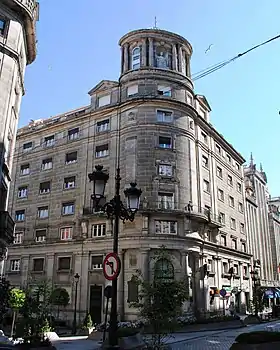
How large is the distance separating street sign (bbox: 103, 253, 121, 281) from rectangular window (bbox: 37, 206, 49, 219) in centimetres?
2485

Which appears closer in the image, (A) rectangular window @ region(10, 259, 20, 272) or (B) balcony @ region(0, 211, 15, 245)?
(B) balcony @ region(0, 211, 15, 245)

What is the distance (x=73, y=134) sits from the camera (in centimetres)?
3356

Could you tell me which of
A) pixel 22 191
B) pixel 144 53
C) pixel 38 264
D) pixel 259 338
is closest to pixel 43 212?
pixel 22 191

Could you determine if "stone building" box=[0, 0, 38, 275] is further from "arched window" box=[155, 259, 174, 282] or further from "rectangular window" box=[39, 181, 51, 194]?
"rectangular window" box=[39, 181, 51, 194]

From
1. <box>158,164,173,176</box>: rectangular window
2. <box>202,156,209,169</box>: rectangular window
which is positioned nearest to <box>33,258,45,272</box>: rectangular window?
<box>158,164,173,176</box>: rectangular window

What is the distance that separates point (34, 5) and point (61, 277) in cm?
1956

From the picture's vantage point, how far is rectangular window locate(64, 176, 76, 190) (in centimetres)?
3164

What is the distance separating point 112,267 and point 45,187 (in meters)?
26.3

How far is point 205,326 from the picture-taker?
2383 cm

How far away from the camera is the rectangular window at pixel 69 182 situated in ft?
104

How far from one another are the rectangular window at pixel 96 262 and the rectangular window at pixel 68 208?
15.5 ft

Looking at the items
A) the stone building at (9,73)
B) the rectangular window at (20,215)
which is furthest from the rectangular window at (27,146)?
the stone building at (9,73)

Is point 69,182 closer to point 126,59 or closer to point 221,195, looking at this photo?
point 126,59

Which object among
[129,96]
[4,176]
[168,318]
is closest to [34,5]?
[4,176]
